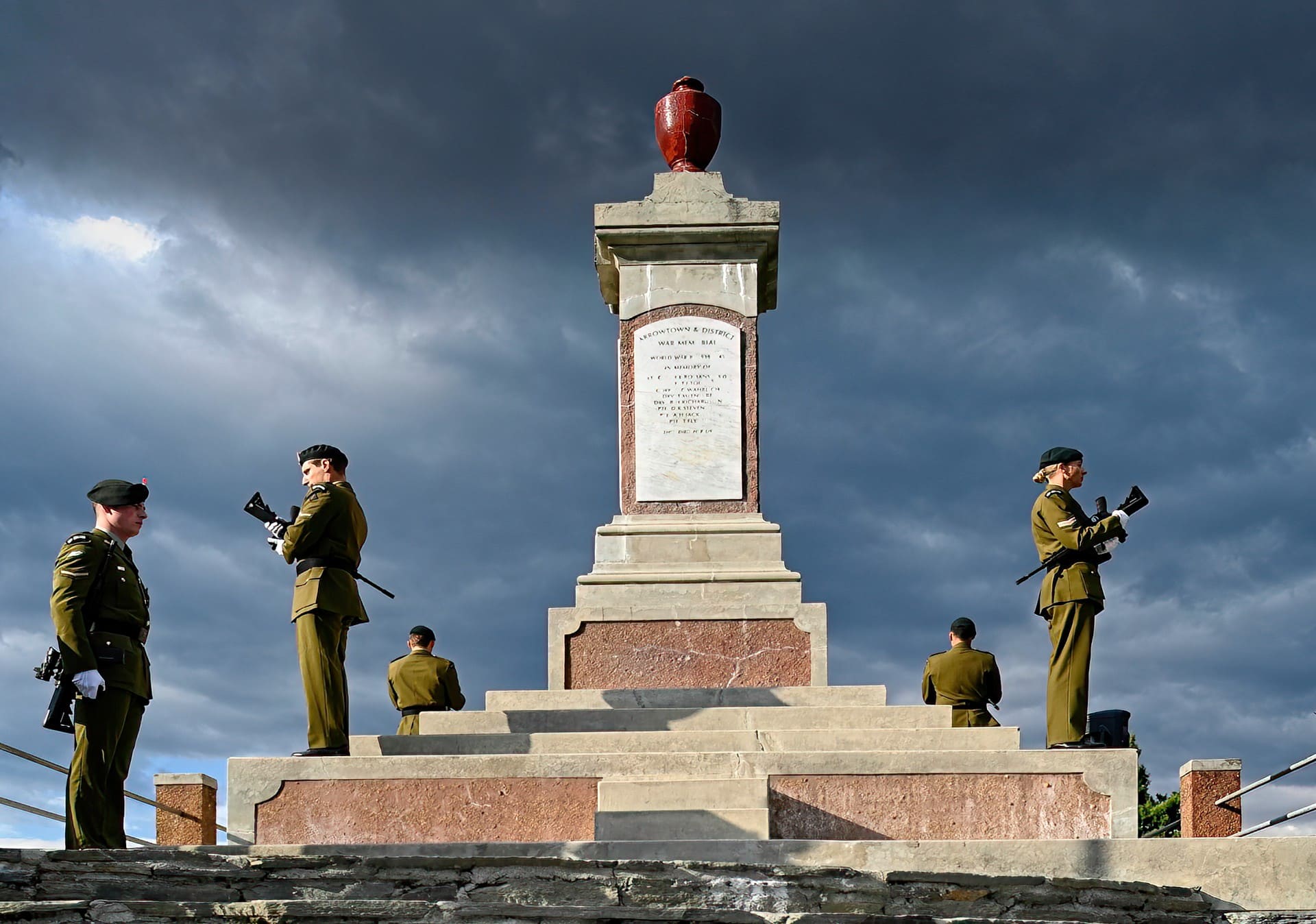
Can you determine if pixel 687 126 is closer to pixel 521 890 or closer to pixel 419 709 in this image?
pixel 419 709

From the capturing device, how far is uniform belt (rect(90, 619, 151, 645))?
8312mm

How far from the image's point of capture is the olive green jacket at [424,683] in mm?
11961

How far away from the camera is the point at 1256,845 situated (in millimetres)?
7602

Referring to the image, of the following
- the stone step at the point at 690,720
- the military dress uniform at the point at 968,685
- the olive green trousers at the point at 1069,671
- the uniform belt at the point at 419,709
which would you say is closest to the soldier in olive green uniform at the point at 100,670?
the stone step at the point at 690,720

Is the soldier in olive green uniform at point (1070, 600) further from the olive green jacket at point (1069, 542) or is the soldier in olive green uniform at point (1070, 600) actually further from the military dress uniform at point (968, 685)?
the military dress uniform at point (968, 685)

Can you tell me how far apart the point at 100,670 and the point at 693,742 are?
11.1 ft

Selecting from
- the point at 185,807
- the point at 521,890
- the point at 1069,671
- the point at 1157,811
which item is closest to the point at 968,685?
the point at 1069,671

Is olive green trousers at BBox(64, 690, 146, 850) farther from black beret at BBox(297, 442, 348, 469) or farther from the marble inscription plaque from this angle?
the marble inscription plaque

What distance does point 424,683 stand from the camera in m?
12.0

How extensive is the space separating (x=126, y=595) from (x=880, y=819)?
4.21m

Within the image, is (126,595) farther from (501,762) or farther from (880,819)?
(880,819)

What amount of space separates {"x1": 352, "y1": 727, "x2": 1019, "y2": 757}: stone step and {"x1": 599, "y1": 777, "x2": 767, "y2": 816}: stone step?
0.92m

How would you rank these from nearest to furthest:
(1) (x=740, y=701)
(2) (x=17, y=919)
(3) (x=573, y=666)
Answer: (2) (x=17, y=919), (1) (x=740, y=701), (3) (x=573, y=666)

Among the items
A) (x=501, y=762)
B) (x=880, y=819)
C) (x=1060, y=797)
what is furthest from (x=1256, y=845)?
(x=501, y=762)
